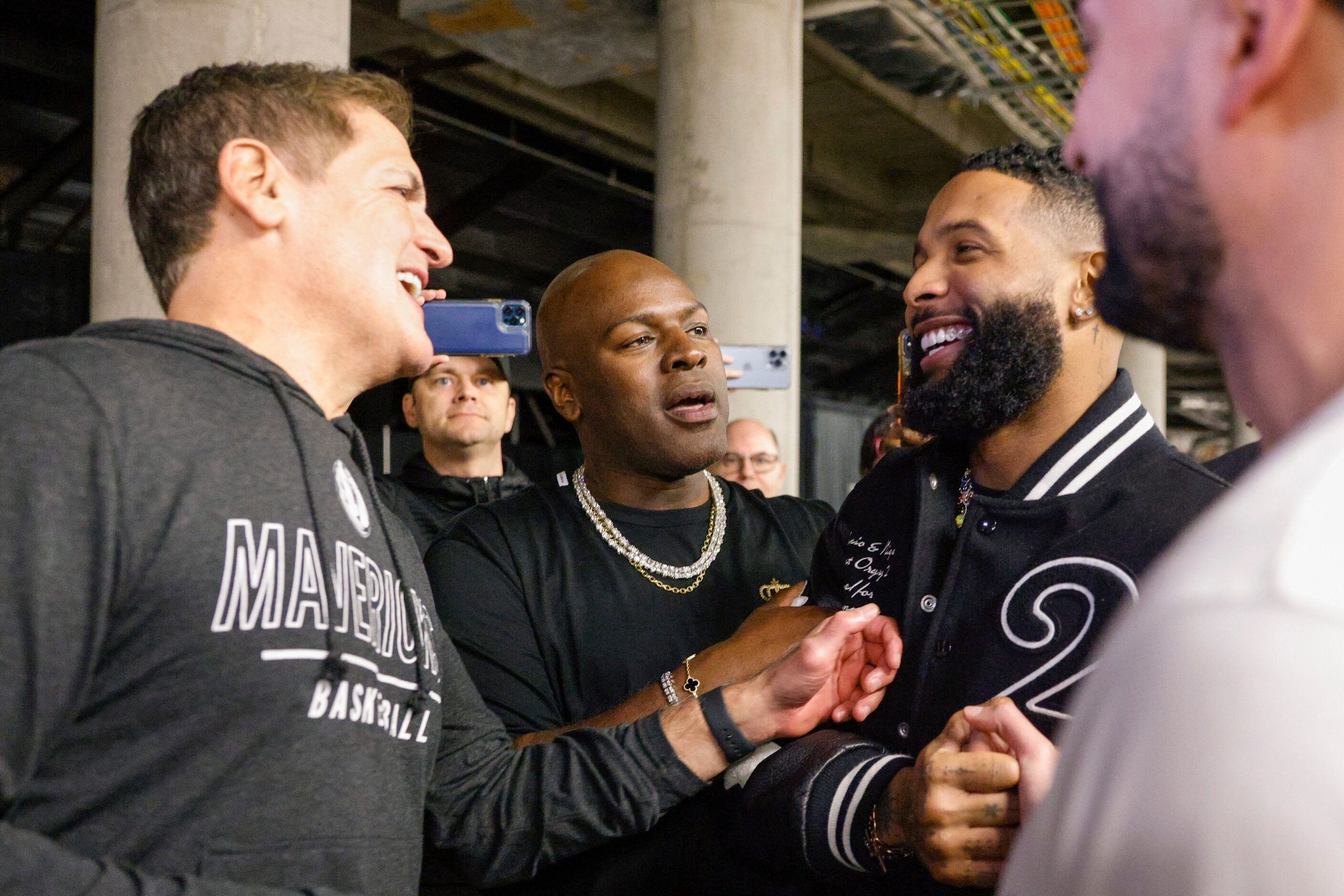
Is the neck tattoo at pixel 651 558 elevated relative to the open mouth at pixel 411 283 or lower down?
lower down

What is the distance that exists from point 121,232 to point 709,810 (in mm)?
2466

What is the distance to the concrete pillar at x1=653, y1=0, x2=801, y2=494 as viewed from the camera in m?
5.06

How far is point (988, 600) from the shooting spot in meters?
1.61

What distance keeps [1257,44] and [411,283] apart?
146cm

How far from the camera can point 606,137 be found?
33.1 ft

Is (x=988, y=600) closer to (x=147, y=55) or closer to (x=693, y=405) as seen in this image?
(x=693, y=405)

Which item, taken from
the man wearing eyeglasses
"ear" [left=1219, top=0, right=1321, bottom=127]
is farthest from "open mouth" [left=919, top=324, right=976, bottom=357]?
the man wearing eyeglasses

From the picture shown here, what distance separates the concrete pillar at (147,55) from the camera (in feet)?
10.2

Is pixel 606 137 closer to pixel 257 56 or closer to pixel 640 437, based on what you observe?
pixel 257 56

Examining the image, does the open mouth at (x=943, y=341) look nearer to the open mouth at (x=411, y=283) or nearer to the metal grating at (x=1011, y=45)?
the open mouth at (x=411, y=283)

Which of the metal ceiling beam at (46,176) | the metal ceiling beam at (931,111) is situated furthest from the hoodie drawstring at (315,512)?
the metal ceiling beam at (46,176)

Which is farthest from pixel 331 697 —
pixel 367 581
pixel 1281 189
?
pixel 1281 189

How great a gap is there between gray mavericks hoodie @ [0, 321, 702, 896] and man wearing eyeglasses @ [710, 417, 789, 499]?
10.5 ft

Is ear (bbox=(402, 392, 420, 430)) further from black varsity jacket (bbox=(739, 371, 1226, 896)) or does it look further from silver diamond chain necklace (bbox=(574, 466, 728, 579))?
black varsity jacket (bbox=(739, 371, 1226, 896))
